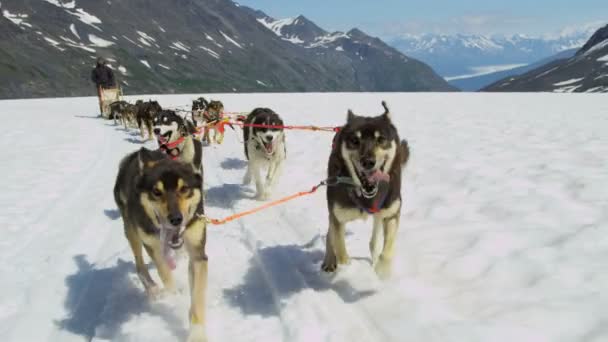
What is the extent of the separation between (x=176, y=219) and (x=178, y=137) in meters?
5.83

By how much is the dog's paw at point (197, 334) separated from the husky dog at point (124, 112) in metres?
16.5

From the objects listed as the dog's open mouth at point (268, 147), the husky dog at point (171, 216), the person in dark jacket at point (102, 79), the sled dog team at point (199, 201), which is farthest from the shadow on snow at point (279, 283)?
the person in dark jacket at point (102, 79)

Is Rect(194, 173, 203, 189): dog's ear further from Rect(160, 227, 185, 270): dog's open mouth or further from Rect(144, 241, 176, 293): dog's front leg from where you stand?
Rect(144, 241, 176, 293): dog's front leg

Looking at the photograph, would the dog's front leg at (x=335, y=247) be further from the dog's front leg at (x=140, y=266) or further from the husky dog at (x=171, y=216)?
the dog's front leg at (x=140, y=266)

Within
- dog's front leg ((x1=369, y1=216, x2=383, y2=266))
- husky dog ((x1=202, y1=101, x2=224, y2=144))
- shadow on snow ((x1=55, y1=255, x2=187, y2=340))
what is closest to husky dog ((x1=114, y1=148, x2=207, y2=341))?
shadow on snow ((x1=55, y1=255, x2=187, y2=340))

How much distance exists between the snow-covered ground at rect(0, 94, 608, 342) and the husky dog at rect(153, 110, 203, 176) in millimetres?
998

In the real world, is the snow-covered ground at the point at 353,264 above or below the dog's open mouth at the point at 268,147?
below

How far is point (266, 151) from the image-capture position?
27.1 feet

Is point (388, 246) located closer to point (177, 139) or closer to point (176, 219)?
point (176, 219)

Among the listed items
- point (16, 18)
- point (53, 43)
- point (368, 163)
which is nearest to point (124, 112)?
point (368, 163)

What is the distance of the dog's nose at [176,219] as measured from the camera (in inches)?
139

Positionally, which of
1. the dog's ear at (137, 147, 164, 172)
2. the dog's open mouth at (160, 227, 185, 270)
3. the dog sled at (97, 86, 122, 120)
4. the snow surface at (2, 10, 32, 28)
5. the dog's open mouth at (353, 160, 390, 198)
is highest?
the snow surface at (2, 10, 32, 28)

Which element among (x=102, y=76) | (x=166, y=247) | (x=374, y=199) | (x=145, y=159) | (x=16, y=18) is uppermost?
(x=16, y=18)

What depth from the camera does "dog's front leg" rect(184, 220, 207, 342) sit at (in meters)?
3.80
